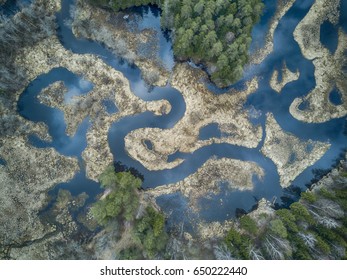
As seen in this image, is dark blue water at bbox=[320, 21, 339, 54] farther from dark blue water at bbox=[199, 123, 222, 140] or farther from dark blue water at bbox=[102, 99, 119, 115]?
dark blue water at bbox=[102, 99, 119, 115]

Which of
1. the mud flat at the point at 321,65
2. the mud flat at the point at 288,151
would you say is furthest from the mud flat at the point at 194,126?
the mud flat at the point at 321,65

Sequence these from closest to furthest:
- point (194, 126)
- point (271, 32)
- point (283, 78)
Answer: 1. point (194, 126)
2. point (283, 78)
3. point (271, 32)

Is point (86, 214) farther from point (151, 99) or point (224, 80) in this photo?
point (224, 80)

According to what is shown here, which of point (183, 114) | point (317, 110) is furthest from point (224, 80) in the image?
point (317, 110)

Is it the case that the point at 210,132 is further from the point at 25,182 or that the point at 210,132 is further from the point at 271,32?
the point at 25,182

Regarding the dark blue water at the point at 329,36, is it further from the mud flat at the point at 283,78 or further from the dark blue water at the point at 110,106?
the dark blue water at the point at 110,106

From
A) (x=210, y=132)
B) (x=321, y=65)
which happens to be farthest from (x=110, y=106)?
(x=321, y=65)

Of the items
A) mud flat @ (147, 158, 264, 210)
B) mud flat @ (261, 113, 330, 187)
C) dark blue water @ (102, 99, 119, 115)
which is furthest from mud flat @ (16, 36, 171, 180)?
mud flat @ (261, 113, 330, 187)
